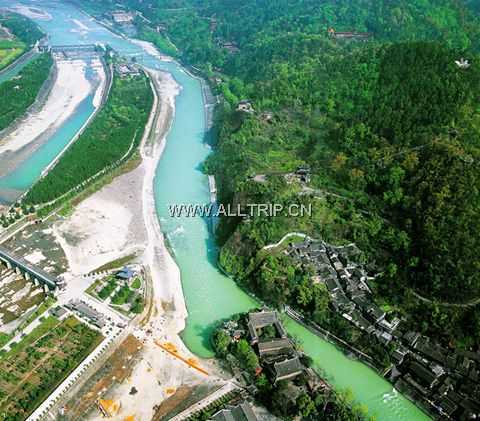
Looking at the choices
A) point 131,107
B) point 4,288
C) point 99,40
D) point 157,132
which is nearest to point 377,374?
point 4,288

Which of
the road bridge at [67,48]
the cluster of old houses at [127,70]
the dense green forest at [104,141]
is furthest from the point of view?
the road bridge at [67,48]

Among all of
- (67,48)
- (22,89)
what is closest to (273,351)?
(22,89)

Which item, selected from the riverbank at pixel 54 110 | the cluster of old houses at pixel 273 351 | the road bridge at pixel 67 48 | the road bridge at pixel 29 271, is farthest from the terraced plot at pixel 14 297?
the road bridge at pixel 67 48

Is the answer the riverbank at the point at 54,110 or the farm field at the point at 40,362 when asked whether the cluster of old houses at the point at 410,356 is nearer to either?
the farm field at the point at 40,362

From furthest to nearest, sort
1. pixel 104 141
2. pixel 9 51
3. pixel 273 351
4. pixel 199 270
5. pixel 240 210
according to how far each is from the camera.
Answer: pixel 9 51
pixel 104 141
pixel 240 210
pixel 199 270
pixel 273 351

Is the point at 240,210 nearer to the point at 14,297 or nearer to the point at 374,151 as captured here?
the point at 374,151

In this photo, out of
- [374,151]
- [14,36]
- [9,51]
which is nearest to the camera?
[374,151]

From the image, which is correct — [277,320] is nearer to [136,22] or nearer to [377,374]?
[377,374]
